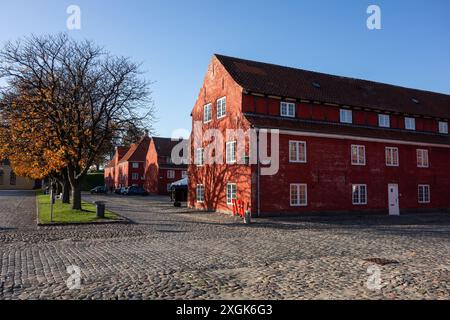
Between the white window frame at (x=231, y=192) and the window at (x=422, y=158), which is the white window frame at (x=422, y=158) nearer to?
the window at (x=422, y=158)

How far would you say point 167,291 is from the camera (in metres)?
6.95

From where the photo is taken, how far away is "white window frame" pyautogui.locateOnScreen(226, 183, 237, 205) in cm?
2377

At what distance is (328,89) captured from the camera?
1099 inches

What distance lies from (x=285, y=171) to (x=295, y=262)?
13452 mm

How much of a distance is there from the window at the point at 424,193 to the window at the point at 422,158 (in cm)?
154

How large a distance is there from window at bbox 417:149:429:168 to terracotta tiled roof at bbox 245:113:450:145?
2.84 ft

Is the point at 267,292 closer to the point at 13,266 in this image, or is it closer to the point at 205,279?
the point at 205,279

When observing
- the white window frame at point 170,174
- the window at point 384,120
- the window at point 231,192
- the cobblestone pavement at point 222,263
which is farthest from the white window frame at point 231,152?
the white window frame at point 170,174

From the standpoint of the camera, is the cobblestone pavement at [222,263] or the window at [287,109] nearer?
the cobblestone pavement at [222,263]

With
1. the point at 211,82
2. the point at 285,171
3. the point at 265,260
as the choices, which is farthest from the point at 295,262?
the point at 211,82

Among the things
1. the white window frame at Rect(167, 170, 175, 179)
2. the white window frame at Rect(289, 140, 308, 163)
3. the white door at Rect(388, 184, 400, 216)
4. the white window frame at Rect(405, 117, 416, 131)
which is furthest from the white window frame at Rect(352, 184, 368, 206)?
the white window frame at Rect(167, 170, 175, 179)

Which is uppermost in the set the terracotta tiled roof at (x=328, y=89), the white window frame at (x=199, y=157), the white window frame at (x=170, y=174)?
the terracotta tiled roof at (x=328, y=89)

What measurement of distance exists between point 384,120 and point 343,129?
199 inches

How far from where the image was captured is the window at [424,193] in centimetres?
2858
